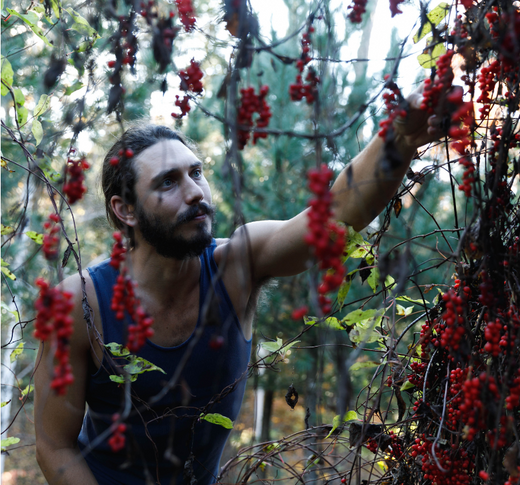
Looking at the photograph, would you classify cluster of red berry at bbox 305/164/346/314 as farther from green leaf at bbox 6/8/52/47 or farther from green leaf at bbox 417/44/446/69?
green leaf at bbox 6/8/52/47

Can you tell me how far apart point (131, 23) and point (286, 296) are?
359 centimetres

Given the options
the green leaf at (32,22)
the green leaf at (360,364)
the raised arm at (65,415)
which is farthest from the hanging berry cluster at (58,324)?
the raised arm at (65,415)

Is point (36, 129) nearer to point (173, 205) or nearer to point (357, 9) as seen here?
point (173, 205)

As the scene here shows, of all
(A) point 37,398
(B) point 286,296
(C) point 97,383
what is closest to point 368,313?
(C) point 97,383

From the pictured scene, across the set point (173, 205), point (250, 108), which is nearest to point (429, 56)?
point (250, 108)

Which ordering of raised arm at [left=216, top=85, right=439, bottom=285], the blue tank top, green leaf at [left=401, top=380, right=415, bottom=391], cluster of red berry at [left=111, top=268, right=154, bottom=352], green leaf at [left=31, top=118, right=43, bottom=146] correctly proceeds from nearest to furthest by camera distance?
1. cluster of red berry at [left=111, top=268, right=154, bottom=352]
2. raised arm at [left=216, top=85, right=439, bottom=285]
3. green leaf at [left=401, top=380, right=415, bottom=391]
4. green leaf at [left=31, top=118, right=43, bottom=146]
5. the blue tank top

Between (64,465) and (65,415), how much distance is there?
0.49ft

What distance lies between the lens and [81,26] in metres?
1.18

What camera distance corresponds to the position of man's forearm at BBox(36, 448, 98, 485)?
1.43m

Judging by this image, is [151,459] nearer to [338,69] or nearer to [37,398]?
[37,398]

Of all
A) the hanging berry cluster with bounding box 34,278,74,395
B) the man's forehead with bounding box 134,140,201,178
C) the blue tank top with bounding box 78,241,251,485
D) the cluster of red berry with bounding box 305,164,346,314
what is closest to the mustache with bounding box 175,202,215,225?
the man's forehead with bounding box 134,140,201,178

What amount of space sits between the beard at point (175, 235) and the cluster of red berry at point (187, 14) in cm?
60

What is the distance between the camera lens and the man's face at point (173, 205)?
1.42 meters

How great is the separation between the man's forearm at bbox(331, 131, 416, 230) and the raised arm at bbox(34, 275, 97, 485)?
0.88m
